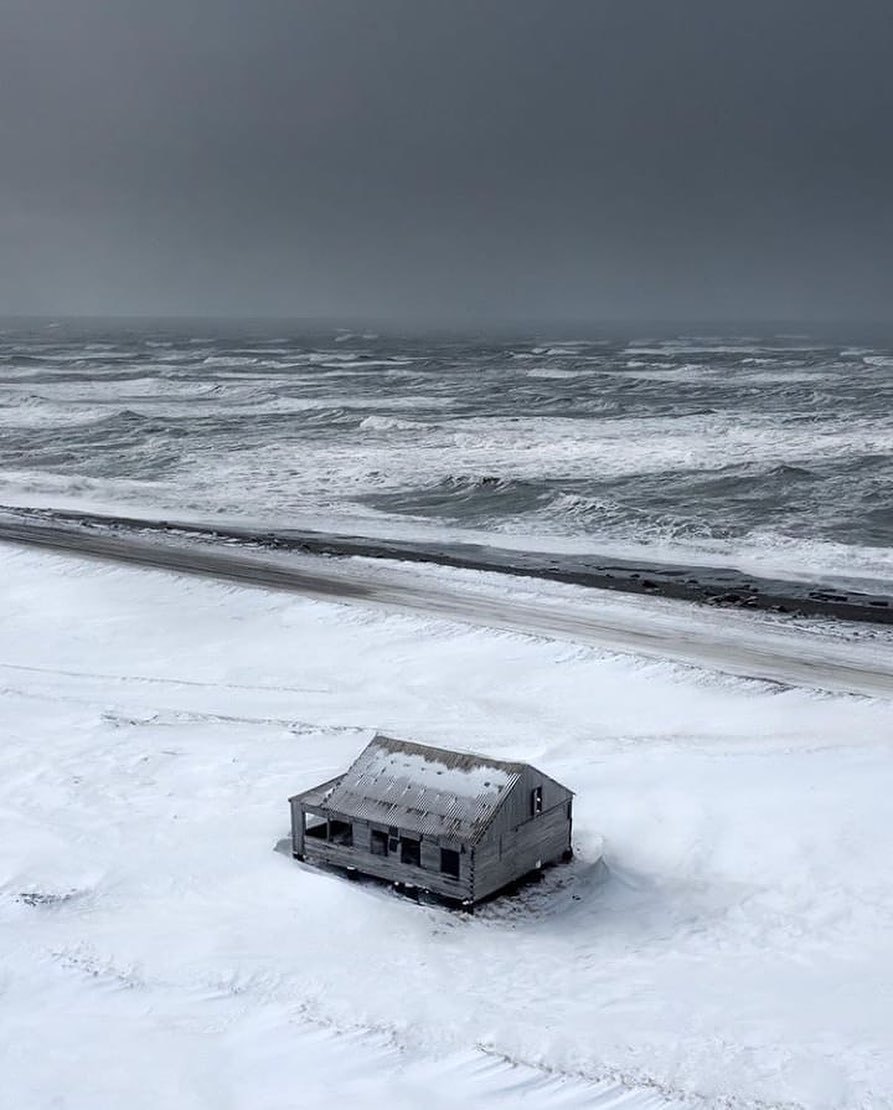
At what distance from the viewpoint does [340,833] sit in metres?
21.8

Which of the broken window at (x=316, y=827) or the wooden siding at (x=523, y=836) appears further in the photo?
the broken window at (x=316, y=827)

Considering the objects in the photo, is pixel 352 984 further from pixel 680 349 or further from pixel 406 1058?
pixel 680 349

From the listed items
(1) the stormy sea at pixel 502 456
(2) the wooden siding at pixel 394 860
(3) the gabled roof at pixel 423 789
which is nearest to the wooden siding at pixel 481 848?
(2) the wooden siding at pixel 394 860

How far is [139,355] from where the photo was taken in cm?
16950

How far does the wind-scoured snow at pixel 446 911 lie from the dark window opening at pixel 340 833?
686 millimetres

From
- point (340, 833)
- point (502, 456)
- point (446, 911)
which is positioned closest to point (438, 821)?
point (446, 911)

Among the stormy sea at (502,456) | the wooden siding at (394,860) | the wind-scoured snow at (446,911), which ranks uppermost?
the stormy sea at (502,456)

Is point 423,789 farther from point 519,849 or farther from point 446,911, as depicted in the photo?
point 446,911

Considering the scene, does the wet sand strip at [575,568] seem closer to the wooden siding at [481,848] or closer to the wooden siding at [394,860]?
the wooden siding at [481,848]

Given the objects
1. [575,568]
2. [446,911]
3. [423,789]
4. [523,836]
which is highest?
[423,789]

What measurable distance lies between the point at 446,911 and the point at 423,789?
1.97 meters

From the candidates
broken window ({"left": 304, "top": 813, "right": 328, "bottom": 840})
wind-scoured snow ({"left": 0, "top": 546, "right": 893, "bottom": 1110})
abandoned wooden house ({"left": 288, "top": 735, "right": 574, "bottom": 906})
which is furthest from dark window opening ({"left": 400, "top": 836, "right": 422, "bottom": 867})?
broken window ({"left": 304, "top": 813, "right": 328, "bottom": 840})

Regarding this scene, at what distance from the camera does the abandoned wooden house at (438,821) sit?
20000mm

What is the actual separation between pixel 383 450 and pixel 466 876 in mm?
52493
